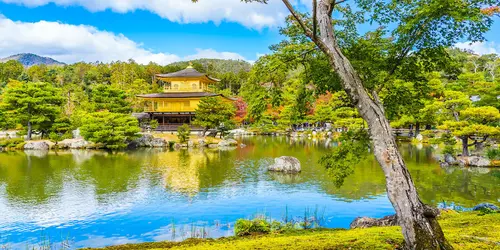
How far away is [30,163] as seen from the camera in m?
16.2

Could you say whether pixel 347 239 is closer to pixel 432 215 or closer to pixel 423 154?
pixel 432 215

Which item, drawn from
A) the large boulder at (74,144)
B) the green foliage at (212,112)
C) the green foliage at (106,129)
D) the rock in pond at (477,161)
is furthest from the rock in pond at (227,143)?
the rock in pond at (477,161)

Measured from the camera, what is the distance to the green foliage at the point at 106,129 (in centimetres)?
2205

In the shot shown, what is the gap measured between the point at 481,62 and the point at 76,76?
5633cm

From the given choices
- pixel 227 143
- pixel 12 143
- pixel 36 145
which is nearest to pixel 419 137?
pixel 227 143

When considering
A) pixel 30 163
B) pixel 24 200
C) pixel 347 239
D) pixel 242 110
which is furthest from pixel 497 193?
pixel 242 110

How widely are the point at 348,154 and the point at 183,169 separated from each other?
11438 mm

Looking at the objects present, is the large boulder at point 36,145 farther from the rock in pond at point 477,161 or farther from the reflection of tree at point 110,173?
the rock in pond at point 477,161

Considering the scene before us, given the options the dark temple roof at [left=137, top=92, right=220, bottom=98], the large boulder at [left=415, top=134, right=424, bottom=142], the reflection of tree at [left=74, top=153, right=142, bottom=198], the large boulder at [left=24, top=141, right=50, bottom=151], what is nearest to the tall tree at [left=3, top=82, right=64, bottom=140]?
the large boulder at [left=24, top=141, right=50, bottom=151]

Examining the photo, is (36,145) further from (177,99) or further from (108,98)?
(177,99)

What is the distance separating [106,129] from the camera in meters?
22.2

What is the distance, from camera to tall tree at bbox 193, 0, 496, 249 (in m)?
2.78

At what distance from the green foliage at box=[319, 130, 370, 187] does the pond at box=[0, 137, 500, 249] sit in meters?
3.29

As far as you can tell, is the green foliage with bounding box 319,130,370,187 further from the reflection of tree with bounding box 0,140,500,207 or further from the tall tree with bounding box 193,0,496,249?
the reflection of tree with bounding box 0,140,500,207
